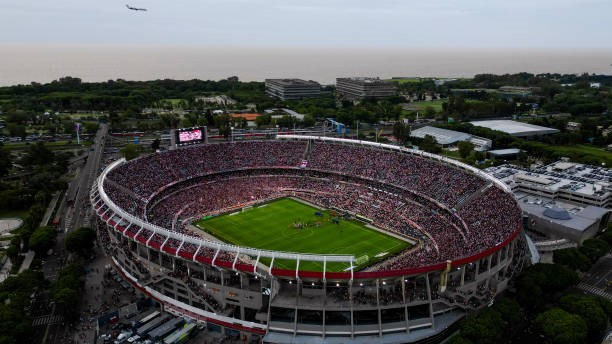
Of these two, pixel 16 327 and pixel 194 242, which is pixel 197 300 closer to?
pixel 194 242

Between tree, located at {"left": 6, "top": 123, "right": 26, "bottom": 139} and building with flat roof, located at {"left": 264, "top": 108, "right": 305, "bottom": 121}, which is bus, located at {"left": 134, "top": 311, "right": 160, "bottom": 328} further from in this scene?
building with flat roof, located at {"left": 264, "top": 108, "right": 305, "bottom": 121}

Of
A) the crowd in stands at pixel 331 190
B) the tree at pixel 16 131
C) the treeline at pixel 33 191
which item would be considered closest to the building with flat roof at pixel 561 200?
the crowd in stands at pixel 331 190

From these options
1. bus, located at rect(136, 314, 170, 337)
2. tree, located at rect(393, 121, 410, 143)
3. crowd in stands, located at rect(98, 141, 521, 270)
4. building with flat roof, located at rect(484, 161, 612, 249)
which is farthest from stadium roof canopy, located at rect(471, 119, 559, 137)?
bus, located at rect(136, 314, 170, 337)

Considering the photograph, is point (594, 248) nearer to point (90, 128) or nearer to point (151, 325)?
point (151, 325)

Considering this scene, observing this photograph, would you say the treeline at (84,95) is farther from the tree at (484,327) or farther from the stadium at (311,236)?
the tree at (484,327)

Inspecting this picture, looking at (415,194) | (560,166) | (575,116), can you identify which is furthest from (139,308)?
(575,116)

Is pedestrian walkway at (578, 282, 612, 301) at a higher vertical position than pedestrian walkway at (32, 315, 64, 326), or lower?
lower

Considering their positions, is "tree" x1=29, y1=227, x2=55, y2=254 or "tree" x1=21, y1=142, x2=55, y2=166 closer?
"tree" x1=29, y1=227, x2=55, y2=254
